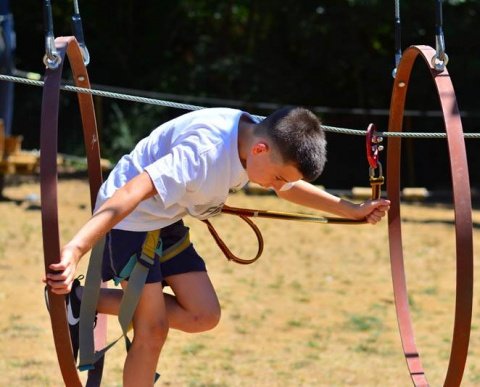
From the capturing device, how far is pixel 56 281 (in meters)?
2.70

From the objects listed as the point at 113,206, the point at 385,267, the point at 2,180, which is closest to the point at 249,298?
the point at 385,267

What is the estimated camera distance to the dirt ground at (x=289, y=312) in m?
5.42

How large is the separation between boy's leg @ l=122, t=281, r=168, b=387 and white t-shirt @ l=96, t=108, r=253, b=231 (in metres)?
0.26

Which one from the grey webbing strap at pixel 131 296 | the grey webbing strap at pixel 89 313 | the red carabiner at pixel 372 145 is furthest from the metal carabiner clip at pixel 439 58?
the grey webbing strap at pixel 89 313

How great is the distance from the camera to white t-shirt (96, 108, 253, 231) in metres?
3.12

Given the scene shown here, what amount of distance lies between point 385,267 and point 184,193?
5907mm

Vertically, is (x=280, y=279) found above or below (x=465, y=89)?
below

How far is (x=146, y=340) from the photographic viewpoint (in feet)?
11.0

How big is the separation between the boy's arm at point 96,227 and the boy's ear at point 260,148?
0.37 m

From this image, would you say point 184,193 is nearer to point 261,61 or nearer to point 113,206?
point 113,206

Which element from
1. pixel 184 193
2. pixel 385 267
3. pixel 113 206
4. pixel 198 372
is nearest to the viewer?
pixel 113 206

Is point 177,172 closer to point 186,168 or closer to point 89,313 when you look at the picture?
point 186,168

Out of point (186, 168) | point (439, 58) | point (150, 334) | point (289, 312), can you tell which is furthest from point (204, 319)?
point (289, 312)

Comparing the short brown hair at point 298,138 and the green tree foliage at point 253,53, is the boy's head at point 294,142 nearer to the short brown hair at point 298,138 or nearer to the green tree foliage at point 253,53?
the short brown hair at point 298,138
